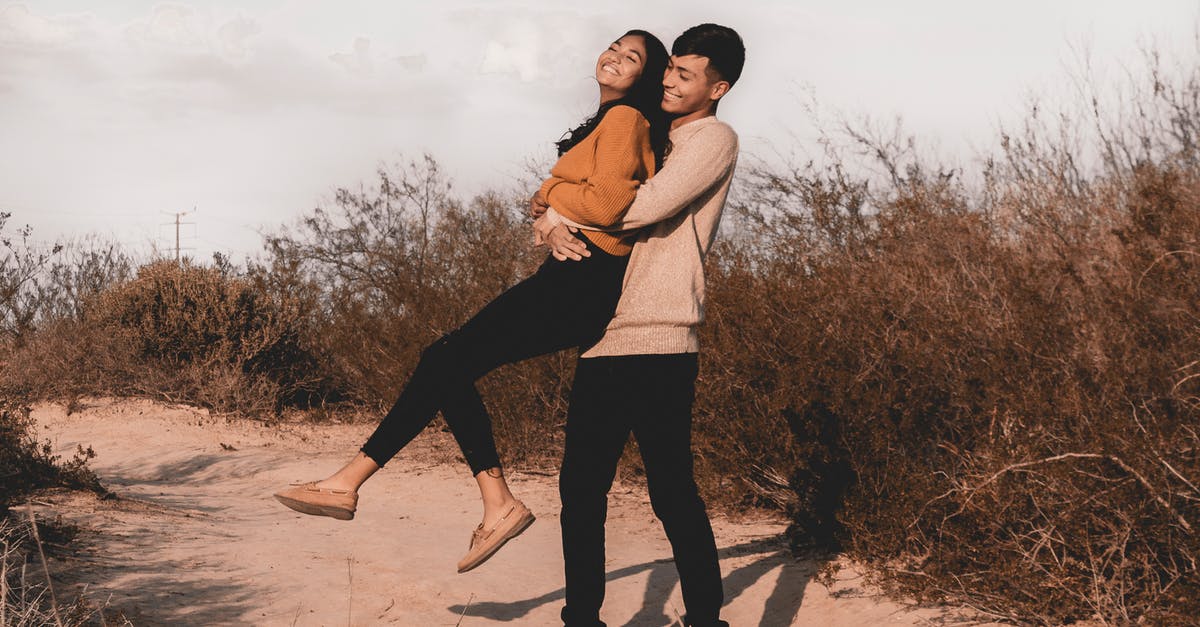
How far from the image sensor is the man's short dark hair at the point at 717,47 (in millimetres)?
3029

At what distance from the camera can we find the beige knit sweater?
2.95 metres

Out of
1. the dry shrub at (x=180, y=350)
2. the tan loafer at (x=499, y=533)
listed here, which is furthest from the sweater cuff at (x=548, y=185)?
the dry shrub at (x=180, y=350)

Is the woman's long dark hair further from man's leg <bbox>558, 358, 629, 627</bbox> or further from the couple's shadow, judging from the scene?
the couple's shadow

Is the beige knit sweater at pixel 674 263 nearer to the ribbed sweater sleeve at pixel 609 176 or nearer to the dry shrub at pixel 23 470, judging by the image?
the ribbed sweater sleeve at pixel 609 176

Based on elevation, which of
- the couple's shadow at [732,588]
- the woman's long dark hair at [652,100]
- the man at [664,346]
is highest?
the woman's long dark hair at [652,100]

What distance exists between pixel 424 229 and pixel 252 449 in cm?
1066

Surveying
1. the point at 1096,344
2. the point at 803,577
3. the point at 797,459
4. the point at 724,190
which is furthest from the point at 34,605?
the point at 1096,344

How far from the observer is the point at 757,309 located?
6184mm

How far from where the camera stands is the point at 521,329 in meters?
2.94

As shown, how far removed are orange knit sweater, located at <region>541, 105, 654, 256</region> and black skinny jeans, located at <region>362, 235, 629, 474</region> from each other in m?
0.10

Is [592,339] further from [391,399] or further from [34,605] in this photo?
[391,399]

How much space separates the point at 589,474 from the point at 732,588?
7.22 ft

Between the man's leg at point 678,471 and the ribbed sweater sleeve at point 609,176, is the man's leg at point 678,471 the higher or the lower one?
the lower one

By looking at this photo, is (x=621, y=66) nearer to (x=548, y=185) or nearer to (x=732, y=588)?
(x=548, y=185)
